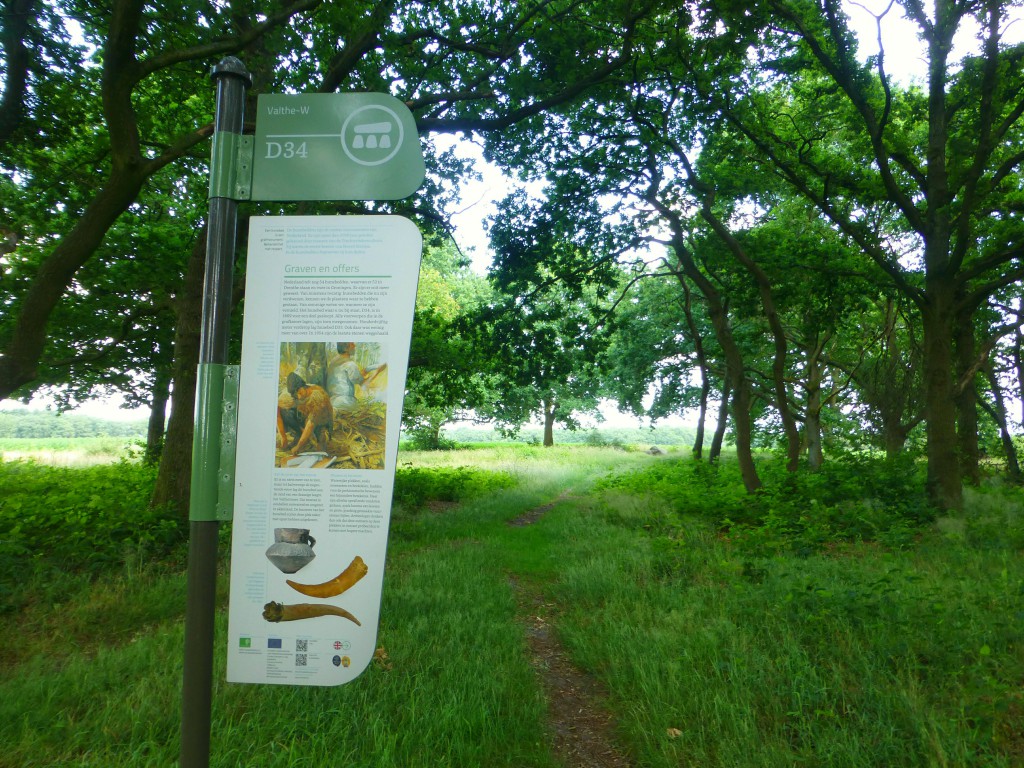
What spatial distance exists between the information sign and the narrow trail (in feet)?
7.78

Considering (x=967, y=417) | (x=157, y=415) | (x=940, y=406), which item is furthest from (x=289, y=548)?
(x=157, y=415)

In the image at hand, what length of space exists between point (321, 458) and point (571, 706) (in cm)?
333

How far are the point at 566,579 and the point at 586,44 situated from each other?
7239 millimetres

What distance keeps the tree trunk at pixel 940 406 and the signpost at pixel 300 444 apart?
11.8 m

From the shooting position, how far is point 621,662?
4.63 metres

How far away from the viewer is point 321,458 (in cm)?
194

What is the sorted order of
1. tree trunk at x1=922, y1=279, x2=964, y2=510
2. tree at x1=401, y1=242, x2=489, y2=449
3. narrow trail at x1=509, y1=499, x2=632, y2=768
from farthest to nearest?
tree at x1=401, y1=242, x2=489, y2=449
tree trunk at x1=922, y1=279, x2=964, y2=510
narrow trail at x1=509, y1=499, x2=632, y2=768

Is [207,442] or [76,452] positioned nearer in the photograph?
[207,442]

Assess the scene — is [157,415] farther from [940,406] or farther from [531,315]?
[940,406]

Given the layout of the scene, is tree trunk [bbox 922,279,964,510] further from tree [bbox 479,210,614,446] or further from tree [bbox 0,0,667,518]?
tree [bbox 0,0,667,518]

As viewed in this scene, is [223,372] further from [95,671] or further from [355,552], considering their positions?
[95,671]

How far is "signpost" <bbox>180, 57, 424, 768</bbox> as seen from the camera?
76.1 inches

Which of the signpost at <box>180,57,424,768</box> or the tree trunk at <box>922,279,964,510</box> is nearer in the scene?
the signpost at <box>180,57,424,768</box>

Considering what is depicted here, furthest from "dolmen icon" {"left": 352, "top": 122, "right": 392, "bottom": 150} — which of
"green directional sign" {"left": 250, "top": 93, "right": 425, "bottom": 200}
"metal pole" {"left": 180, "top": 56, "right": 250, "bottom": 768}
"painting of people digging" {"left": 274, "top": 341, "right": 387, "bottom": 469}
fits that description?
"painting of people digging" {"left": 274, "top": 341, "right": 387, "bottom": 469}
